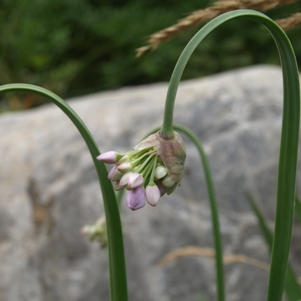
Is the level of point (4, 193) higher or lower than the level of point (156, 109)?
lower

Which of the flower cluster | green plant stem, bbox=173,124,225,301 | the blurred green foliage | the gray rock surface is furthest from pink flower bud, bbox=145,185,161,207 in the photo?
the blurred green foliage

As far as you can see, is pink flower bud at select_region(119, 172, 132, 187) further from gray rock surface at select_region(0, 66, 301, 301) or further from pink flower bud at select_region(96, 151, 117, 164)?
gray rock surface at select_region(0, 66, 301, 301)

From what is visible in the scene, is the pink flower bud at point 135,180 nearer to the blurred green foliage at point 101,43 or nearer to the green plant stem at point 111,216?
the green plant stem at point 111,216

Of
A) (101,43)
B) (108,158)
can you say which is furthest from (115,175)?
(101,43)

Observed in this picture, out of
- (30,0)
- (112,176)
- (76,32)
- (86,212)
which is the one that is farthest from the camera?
(76,32)

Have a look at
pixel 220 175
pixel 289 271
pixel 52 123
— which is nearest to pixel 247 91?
pixel 220 175

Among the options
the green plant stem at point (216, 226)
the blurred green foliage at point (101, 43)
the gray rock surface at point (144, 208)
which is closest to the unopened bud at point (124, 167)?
the green plant stem at point (216, 226)

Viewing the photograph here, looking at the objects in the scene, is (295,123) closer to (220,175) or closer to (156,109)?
(220,175)
